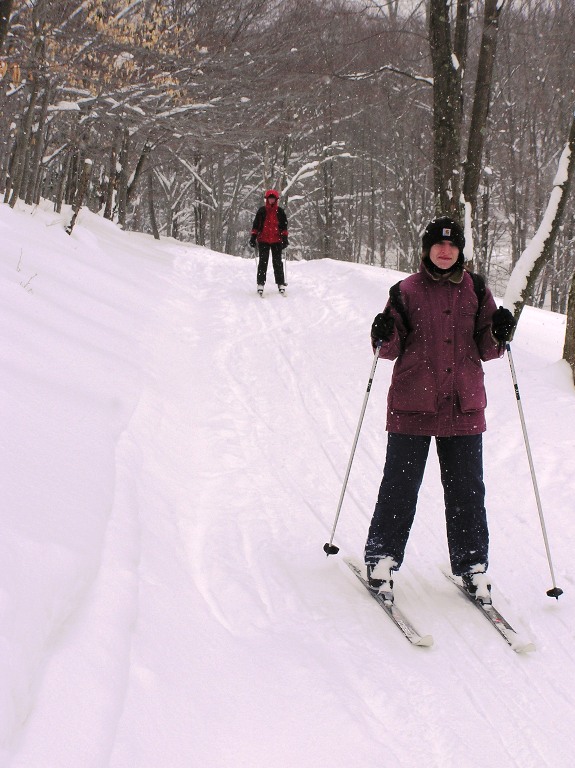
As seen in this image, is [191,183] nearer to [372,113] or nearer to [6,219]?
[372,113]

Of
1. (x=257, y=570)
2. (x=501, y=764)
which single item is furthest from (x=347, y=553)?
(x=501, y=764)

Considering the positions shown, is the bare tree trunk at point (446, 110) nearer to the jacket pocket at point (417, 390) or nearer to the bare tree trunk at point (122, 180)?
the jacket pocket at point (417, 390)

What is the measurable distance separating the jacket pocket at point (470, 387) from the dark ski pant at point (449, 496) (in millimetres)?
168

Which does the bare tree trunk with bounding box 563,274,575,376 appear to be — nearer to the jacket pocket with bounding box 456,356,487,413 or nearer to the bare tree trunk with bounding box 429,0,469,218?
the bare tree trunk with bounding box 429,0,469,218

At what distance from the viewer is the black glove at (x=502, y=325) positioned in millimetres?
3213

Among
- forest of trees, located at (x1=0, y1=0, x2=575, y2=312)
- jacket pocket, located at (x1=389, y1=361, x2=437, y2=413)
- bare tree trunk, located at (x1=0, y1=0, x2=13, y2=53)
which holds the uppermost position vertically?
forest of trees, located at (x1=0, y1=0, x2=575, y2=312)

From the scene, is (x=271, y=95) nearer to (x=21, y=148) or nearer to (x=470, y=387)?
(x=21, y=148)

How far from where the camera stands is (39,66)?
967 cm

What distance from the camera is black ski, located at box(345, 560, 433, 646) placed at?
296 cm

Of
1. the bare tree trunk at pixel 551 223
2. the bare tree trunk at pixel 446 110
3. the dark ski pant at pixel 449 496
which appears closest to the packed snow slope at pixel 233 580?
the dark ski pant at pixel 449 496

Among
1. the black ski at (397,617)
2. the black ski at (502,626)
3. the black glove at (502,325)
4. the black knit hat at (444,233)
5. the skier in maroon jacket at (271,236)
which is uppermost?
the skier in maroon jacket at (271,236)

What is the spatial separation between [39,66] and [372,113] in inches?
651

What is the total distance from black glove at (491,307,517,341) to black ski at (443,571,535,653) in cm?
133

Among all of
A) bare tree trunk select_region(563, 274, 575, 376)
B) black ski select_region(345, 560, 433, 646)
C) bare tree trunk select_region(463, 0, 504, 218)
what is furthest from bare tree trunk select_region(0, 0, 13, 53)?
black ski select_region(345, 560, 433, 646)
